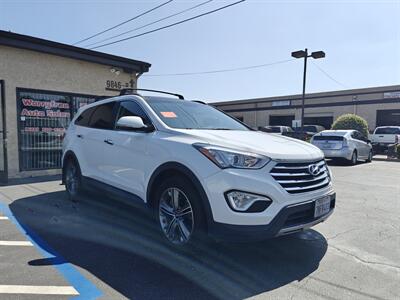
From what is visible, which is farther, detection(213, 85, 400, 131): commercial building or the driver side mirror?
detection(213, 85, 400, 131): commercial building

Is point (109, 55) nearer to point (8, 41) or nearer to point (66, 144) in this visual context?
point (8, 41)

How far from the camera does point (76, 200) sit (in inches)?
237

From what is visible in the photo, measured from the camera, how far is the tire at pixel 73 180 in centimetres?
573

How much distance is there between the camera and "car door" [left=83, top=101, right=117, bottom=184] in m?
4.84

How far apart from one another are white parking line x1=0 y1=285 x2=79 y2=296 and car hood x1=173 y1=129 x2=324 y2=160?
1.82 m

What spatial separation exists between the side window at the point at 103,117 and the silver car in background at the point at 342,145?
10.2m

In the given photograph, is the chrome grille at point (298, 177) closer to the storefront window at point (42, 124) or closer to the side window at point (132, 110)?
the side window at point (132, 110)

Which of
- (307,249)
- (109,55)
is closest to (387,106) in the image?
(109,55)

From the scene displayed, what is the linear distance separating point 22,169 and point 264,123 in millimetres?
30480

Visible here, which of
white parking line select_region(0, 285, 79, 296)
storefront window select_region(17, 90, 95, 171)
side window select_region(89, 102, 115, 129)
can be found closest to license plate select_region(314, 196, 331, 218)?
white parking line select_region(0, 285, 79, 296)

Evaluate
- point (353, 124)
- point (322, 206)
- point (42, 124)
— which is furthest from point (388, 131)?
point (322, 206)

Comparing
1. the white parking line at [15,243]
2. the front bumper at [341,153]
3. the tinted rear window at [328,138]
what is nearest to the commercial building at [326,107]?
the tinted rear window at [328,138]

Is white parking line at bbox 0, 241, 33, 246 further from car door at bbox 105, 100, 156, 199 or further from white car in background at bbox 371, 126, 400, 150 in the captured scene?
white car in background at bbox 371, 126, 400, 150

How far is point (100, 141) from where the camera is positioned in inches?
196
